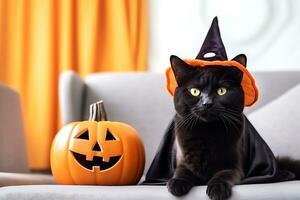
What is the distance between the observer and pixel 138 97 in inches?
71.9

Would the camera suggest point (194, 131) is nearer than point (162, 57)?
Yes

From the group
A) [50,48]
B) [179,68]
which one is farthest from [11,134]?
[179,68]

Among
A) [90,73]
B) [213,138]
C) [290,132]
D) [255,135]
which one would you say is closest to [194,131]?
[213,138]

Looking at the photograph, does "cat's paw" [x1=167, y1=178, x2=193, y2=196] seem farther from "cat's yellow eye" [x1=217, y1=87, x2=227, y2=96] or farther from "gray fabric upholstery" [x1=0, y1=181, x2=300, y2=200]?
"cat's yellow eye" [x1=217, y1=87, x2=227, y2=96]

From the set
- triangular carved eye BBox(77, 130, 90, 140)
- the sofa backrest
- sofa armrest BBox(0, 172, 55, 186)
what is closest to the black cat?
Answer: triangular carved eye BBox(77, 130, 90, 140)

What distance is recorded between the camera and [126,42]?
84.1 inches

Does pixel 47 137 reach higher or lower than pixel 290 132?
lower

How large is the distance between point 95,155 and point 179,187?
32cm

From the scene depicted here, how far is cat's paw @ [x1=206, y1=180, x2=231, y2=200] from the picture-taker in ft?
2.98

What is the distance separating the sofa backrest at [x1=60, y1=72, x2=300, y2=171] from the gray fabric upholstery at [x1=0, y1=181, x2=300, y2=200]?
753 millimetres

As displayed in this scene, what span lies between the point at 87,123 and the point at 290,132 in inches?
22.1

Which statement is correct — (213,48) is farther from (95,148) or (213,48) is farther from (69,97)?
(69,97)

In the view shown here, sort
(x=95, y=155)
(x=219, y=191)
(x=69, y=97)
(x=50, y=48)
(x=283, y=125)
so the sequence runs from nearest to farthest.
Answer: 1. (x=219, y=191)
2. (x=95, y=155)
3. (x=283, y=125)
4. (x=69, y=97)
5. (x=50, y=48)

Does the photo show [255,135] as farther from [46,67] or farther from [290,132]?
[46,67]
